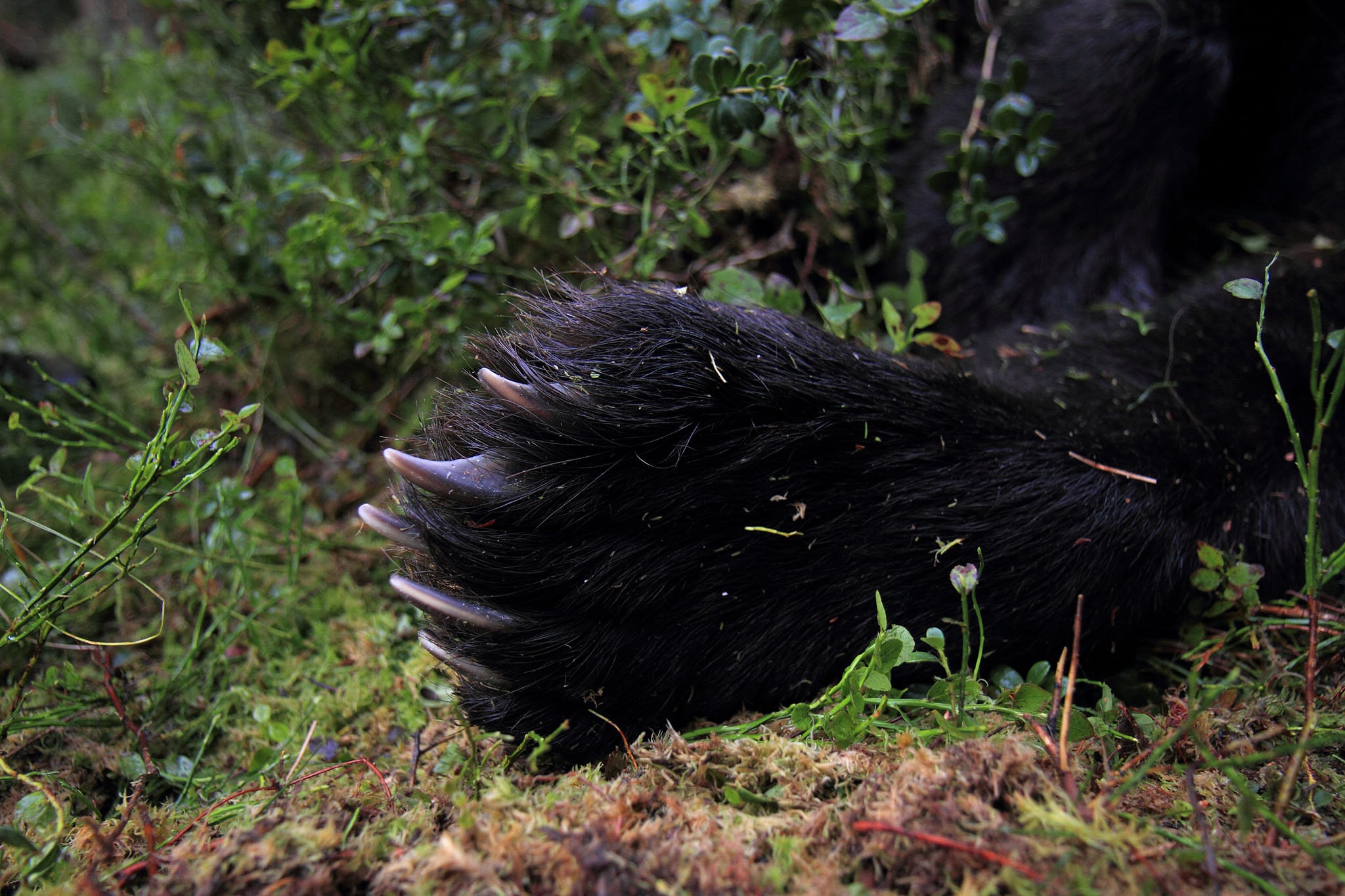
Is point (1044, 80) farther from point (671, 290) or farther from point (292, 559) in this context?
point (292, 559)

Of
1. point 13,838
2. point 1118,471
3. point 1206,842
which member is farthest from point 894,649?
point 13,838

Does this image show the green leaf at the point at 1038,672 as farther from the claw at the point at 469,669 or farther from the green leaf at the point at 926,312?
the claw at the point at 469,669

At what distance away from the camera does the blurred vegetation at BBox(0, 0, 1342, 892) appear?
1180mm

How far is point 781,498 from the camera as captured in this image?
138cm

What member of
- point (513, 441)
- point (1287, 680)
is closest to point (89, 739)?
point (513, 441)

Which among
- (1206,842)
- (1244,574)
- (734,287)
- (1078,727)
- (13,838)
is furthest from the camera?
(734,287)

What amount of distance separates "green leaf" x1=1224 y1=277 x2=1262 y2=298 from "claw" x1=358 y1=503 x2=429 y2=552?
1350 millimetres

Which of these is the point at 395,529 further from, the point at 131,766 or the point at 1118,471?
the point at 1118,471

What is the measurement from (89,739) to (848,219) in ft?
7.06

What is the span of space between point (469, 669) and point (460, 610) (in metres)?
0.10

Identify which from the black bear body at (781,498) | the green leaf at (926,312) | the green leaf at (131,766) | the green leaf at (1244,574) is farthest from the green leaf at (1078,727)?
the green leaf at (131,766)

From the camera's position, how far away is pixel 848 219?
2.33m

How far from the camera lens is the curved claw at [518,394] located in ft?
4.31

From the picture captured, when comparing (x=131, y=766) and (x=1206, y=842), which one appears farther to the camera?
(x=131, y=766)
